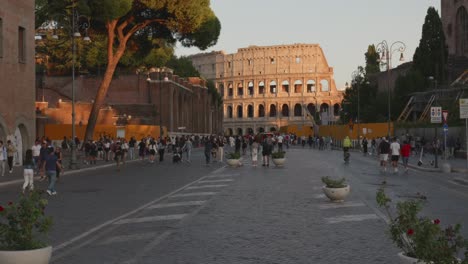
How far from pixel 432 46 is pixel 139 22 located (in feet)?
116

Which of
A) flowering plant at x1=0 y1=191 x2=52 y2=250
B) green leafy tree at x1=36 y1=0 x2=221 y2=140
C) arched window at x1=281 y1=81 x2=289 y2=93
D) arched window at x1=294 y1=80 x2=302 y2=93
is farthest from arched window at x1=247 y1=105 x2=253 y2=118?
flowering plant at x1=0 y1=191 x2=52 y2=250

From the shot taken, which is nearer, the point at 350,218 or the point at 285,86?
the point at 350,218

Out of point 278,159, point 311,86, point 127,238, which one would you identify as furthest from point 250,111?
point 127,238

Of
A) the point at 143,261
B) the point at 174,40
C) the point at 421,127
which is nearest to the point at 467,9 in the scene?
the point at 421,127

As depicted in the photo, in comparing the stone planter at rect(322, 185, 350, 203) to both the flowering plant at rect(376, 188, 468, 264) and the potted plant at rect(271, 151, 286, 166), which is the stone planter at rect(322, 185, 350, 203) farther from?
the potted plant at rect(271, 151, 286, 166)

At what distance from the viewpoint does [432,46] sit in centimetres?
6688

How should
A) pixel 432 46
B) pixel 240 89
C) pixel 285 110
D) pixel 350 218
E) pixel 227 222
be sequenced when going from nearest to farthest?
1. pixel 227 222
2. pixel 350 218
3. pixel 432 46
4. pixel 285 110
5. pixel 240 89

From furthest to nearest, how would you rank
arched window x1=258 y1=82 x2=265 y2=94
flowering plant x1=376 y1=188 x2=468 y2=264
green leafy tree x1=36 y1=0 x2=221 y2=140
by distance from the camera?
arched window x1=258 y1=82 x2=265 y2=94 → green leafy tree x1=36 y1=0 x2=221 y2=140 → flowering plant x1=376 y1=188 x2=468 y2=264

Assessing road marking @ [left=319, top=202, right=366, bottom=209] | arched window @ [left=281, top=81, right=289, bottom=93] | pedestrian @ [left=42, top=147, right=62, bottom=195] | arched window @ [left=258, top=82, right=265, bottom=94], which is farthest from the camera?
arched window @ [left=258, top=82, right=265, bottom=94]

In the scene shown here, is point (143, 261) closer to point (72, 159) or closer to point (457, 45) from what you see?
point (72, 159)

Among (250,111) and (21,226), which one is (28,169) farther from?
(250,111)

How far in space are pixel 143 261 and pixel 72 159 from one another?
24.5 m

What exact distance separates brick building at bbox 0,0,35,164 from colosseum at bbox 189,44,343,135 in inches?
4151

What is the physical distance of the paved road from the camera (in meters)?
8.54
